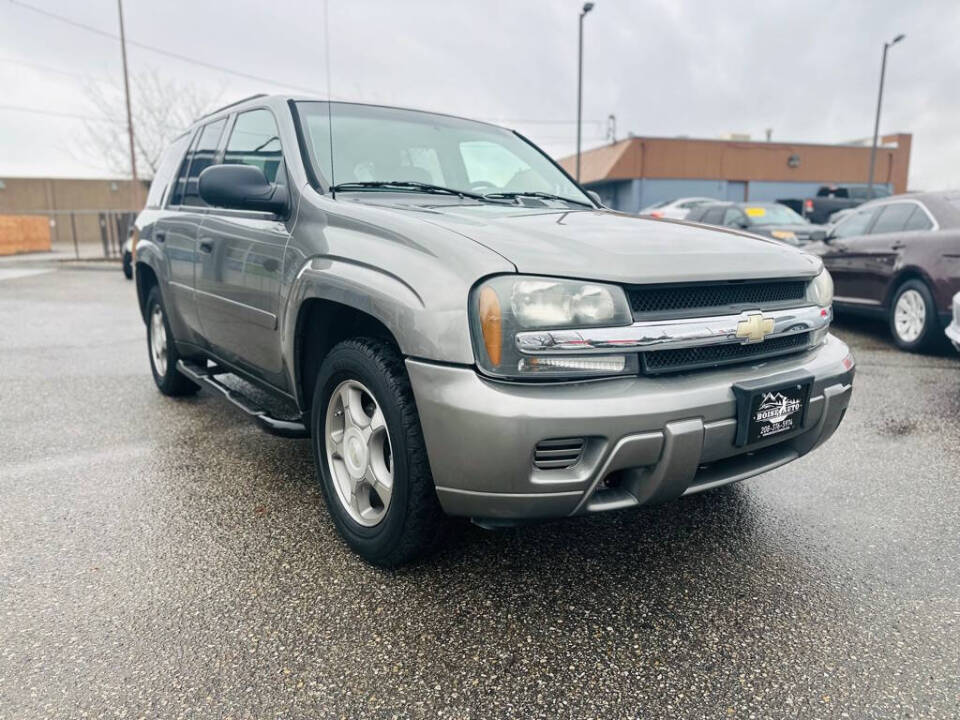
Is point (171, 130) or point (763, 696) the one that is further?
point (171, 130)

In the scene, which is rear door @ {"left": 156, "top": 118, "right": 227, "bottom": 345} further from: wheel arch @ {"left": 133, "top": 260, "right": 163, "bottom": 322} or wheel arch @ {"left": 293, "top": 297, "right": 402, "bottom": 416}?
wheel arch @ {"left": 293, "top": 297, "right": 402, "bottom": 416}

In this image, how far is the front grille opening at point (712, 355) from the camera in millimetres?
2172

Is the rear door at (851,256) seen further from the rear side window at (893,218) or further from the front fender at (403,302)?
the front fender at (403,302)

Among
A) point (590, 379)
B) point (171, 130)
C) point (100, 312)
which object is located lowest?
point (100, 312)

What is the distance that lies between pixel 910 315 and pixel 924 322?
0.87 ft

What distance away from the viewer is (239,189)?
2.85 m

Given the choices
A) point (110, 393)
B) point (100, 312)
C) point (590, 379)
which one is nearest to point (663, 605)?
point (590, 379)

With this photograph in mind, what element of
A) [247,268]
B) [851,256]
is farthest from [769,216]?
[247,268]

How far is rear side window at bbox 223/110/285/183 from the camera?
10.7 ft

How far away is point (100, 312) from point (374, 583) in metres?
8.73

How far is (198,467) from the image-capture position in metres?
3.61

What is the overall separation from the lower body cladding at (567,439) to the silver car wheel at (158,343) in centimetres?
336

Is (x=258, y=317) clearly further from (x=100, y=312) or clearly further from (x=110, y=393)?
(x=100, y=312)

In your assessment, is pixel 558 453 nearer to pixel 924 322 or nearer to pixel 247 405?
pixel 247 405
